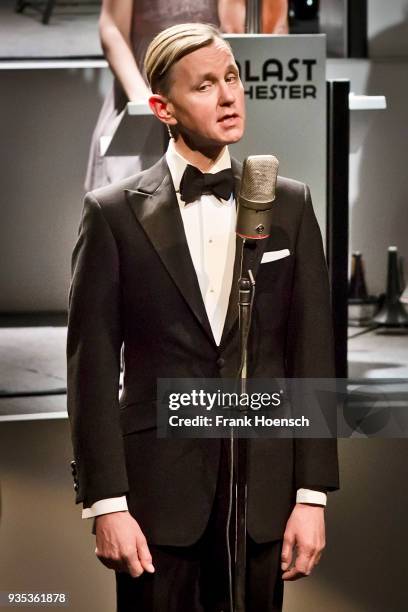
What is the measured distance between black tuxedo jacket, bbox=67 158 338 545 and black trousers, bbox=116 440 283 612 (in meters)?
0.03

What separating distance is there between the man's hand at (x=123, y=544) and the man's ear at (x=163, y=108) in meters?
0.65

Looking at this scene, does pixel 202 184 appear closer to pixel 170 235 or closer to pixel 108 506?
pixel 170 235

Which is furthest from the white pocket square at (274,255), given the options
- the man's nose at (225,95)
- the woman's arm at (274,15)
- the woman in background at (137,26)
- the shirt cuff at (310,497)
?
the woman's arm at (274,15)

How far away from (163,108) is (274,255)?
0.31 m

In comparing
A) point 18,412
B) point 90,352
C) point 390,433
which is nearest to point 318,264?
point 90,352

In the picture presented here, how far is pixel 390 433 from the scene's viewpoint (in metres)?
2.75

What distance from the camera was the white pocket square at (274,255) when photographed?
6.37 feet

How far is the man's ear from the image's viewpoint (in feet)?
6.40

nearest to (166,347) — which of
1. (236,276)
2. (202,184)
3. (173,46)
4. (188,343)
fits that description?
(188,343)

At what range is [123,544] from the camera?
1.90 m

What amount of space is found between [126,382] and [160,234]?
0.87 ft

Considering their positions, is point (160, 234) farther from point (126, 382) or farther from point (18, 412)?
point (18, 412)

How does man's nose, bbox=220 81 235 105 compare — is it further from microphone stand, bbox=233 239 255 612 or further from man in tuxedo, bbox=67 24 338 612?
microphone stand, bbox=233 239 255 612

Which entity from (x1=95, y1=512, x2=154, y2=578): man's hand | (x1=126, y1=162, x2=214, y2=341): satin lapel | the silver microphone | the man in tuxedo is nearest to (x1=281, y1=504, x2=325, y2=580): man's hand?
the man in tuxedo
